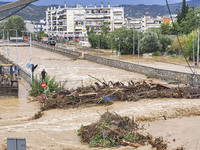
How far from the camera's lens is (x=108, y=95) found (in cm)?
1898

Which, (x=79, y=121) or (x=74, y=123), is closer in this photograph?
(x=74, y=123)

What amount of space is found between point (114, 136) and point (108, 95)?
27.6ft

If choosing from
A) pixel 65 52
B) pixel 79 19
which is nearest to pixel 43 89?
pixel 65 52

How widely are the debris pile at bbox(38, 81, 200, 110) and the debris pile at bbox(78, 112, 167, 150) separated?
6.94 m

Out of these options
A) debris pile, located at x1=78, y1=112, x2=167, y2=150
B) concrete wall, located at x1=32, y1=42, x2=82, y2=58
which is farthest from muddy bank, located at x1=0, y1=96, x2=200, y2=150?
concrete wall, located at x1=32, y1=42, x2=82, y2=58

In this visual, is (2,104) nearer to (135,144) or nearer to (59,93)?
(59,93)

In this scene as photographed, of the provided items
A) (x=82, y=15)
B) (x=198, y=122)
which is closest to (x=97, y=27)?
(x=82, y=15)

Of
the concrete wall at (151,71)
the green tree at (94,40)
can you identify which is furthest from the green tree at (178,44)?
the green tree at (94,40)

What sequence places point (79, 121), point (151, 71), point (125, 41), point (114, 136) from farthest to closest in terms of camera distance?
point (125, 41) → point (151, 71) → point (79, 121) → point (114, 136)

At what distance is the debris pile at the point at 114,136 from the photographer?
410 inches

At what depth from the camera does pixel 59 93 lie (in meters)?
19.4

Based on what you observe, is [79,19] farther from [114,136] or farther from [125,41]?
[114,136]

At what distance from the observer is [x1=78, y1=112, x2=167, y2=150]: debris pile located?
34.2ft

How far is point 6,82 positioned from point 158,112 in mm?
11949
